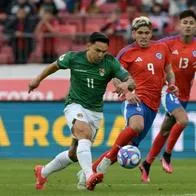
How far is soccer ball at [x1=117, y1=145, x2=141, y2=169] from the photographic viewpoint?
12.2 metres

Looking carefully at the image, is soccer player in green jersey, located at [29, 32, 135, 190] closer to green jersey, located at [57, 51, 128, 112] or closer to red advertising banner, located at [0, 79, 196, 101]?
green jersey, located at [57, 51, 128, 112]

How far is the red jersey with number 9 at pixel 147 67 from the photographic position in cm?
1355

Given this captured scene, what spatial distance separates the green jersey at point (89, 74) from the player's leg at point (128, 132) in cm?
88

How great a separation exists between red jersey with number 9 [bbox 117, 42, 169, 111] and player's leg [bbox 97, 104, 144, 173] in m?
0.30

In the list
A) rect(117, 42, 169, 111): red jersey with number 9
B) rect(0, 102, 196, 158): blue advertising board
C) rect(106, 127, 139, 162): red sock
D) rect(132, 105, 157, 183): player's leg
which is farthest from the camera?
rect(0, 102, 196, 158): blue advertising board

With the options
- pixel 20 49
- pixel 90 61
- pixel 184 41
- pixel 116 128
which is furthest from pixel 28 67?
pixel 90 61

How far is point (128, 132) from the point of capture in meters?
13.0

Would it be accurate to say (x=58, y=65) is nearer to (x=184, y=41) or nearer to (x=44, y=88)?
(x=184, y=41)

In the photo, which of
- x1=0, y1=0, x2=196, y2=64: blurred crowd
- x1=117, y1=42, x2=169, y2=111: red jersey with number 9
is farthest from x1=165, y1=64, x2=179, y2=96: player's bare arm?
x1=0, y1=0, x2=196, y2=64: blurred crowd

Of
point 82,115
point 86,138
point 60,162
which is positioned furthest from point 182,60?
point 86,138

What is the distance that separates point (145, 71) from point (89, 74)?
160 cm

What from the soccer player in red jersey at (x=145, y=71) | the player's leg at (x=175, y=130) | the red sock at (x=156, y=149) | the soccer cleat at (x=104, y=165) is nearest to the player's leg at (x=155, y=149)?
the red sock at (x=156, y=149)

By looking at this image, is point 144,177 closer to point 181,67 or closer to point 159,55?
point 159,55

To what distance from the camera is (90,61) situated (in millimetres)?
12203
